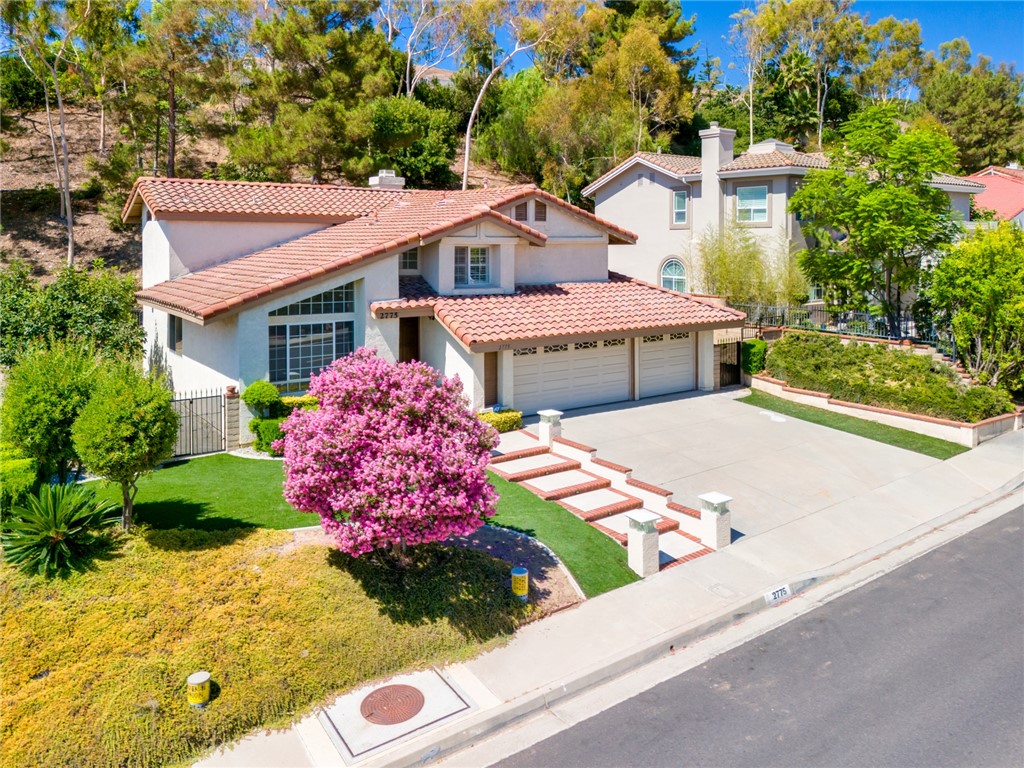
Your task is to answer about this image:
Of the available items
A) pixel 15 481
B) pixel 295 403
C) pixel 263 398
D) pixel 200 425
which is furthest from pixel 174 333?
pixel 15 481

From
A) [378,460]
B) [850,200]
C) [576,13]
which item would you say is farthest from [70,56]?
[378,460]

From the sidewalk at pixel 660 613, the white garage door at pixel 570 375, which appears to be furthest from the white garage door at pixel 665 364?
the sidewalk at pixel 660 613

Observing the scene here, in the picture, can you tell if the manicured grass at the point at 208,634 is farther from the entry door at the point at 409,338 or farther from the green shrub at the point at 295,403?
the entry door at the point at 409,338

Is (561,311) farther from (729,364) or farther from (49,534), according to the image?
(49,534)

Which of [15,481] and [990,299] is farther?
[990,299]

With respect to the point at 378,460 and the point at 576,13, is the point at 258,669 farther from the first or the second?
the point at 576,13
